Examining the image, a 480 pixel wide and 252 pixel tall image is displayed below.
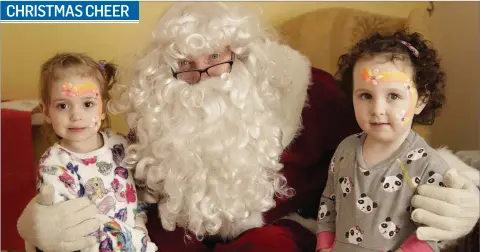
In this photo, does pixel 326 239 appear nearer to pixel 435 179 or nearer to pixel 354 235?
pixel 354 235

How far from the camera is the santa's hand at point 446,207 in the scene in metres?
1.05

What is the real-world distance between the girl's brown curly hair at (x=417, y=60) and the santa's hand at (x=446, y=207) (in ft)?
0.62

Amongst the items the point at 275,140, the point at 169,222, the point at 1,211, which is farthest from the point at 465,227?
the point at 1,211

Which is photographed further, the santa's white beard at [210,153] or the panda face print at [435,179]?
the santa's white beard at [210,153]

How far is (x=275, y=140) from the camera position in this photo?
1.32 m

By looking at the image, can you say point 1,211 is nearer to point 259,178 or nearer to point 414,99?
point 259,178

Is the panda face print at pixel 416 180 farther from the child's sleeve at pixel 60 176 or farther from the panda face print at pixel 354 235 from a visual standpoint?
the child's sleeve at pixel 60 176

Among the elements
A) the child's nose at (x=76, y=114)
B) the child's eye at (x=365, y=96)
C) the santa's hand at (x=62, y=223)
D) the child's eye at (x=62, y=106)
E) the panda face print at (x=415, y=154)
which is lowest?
the santa's hand at (x=62, y=223)

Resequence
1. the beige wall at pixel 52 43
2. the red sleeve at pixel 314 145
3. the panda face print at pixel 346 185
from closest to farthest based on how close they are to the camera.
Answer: the panda face print at pixel 346 185
the red sleeve at pixel 314 145
the beige wall at pixel 52 43

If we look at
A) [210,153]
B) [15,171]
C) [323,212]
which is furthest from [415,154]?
[15,171]

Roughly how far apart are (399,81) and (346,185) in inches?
10.5

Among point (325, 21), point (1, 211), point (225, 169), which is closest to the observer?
point (225, 169)

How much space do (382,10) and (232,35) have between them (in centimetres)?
67

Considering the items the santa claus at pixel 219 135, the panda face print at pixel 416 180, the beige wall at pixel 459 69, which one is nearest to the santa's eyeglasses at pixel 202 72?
the santa claus at pixel 219 135
